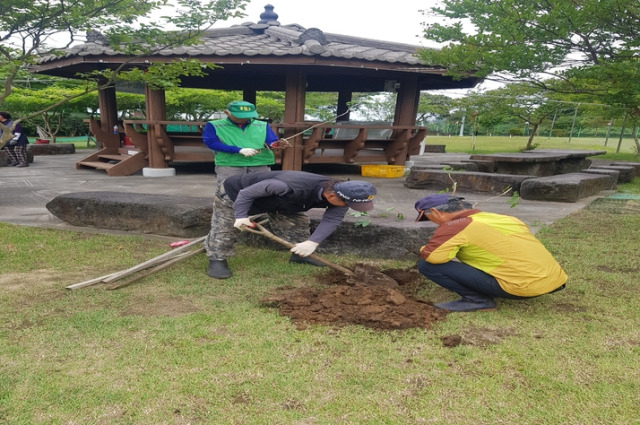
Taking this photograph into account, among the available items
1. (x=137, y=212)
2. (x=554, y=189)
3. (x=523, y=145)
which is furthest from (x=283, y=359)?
(x=523, y=145)

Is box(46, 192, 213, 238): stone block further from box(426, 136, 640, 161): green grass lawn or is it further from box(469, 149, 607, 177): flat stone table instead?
box(426, 136, 640, 161): green grass lawn

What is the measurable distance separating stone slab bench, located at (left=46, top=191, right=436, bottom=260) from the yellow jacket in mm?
1218

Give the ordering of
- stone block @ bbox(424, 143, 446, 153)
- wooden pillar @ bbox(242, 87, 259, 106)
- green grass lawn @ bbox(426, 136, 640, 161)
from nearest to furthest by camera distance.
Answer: wooden pillar @ bbox(242, 87, 259, 106) < green grass lawn @ bbox(426, 136, 640, 161) < stone block @ bbox(424, 143, 446, 153)

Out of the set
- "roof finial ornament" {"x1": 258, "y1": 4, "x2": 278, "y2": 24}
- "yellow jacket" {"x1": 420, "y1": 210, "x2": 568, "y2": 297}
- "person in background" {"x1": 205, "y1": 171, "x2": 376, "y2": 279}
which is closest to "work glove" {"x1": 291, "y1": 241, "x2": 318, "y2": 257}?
"person in background" {"x1": 205, "y1": 171, "x2": 376, "y2": 279}

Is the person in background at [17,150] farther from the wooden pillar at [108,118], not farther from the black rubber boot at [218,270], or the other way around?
the black rubber boot at [218,270]

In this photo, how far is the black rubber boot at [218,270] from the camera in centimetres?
377

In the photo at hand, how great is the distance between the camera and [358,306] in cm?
307

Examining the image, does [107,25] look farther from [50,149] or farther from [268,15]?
[50,149]

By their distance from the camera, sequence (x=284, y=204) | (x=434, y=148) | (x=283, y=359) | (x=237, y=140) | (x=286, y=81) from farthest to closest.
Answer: (x=434, y=148), (x=286, y=81), (x=237, y=140), (x=284, y=204), (x=283, y=359)

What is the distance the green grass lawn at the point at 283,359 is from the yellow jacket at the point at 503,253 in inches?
10.7

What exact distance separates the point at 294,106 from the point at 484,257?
6.68 meters

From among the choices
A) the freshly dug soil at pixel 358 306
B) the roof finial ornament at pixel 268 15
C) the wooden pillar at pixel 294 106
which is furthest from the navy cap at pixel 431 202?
the roof finial ornament at pixel 268 15

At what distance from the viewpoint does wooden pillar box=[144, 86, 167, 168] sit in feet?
29.3

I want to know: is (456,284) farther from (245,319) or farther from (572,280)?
(245,319)
